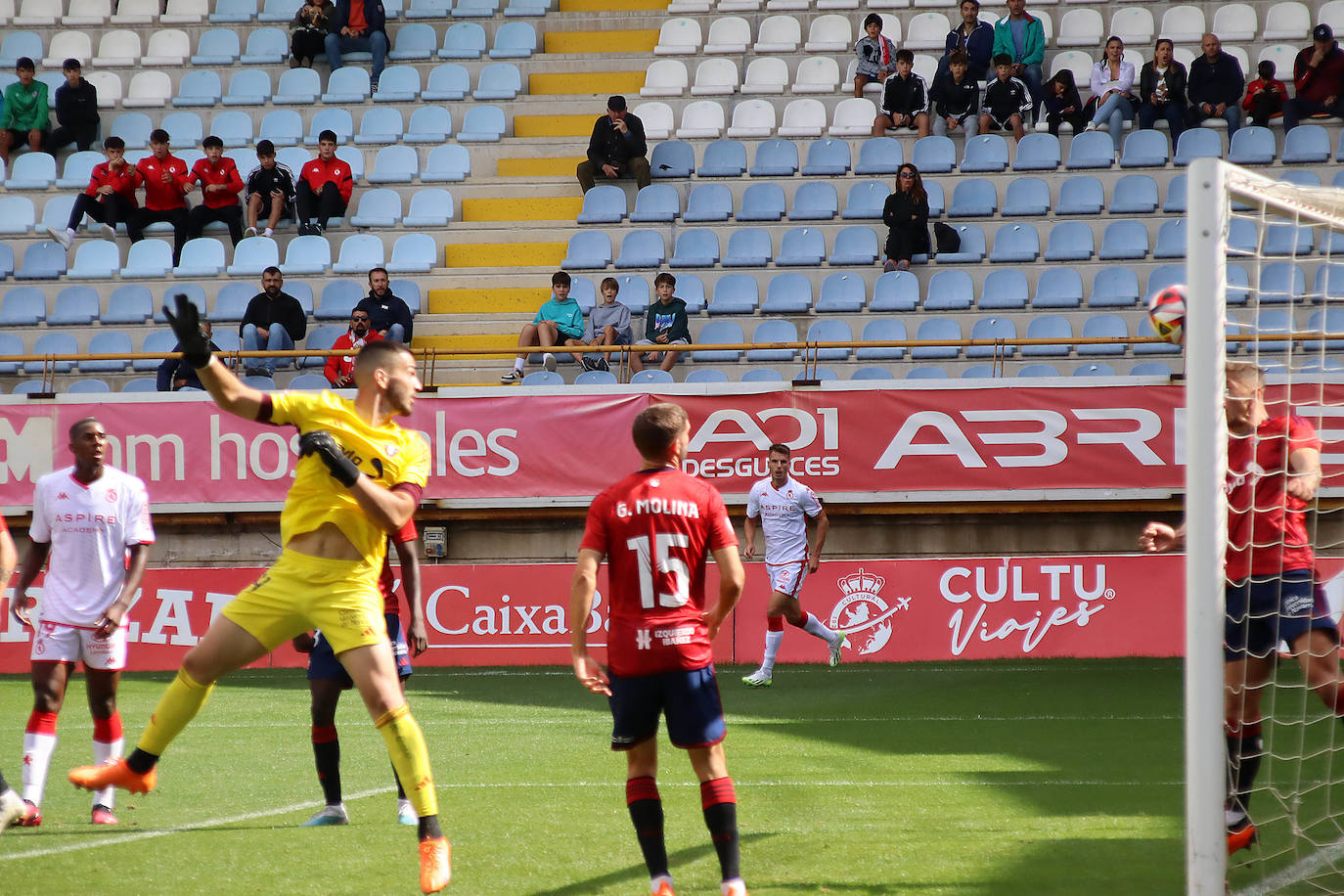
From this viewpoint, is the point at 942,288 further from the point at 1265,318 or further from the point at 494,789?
the point at 494,789

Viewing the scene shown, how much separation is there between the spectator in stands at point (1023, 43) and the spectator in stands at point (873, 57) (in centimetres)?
162

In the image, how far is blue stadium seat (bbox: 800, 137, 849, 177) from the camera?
19469mm

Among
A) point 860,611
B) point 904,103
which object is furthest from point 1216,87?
point 860,611

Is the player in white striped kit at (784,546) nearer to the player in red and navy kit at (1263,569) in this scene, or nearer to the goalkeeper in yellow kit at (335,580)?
the player in red and navy kit at (1263,569)

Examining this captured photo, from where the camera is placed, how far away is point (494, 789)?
809cm

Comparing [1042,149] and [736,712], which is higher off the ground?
[1042,149]

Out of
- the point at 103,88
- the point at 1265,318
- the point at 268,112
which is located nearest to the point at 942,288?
the point at 1265,318

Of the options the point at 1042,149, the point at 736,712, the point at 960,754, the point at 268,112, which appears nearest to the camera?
the point at 960,754

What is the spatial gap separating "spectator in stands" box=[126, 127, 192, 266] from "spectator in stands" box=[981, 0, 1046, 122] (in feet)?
40.0

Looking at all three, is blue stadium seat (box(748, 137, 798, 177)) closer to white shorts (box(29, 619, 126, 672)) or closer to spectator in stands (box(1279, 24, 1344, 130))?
spectator in stands (box(1279, 24, 1344, 130))

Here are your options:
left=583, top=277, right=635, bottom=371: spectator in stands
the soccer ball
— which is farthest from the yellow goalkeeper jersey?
left=583, top=277, right=635, bottom=371: spectator in stands

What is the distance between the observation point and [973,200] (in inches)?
733

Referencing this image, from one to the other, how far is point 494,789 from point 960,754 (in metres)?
3.26

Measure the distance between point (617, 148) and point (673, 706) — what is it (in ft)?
50.7
